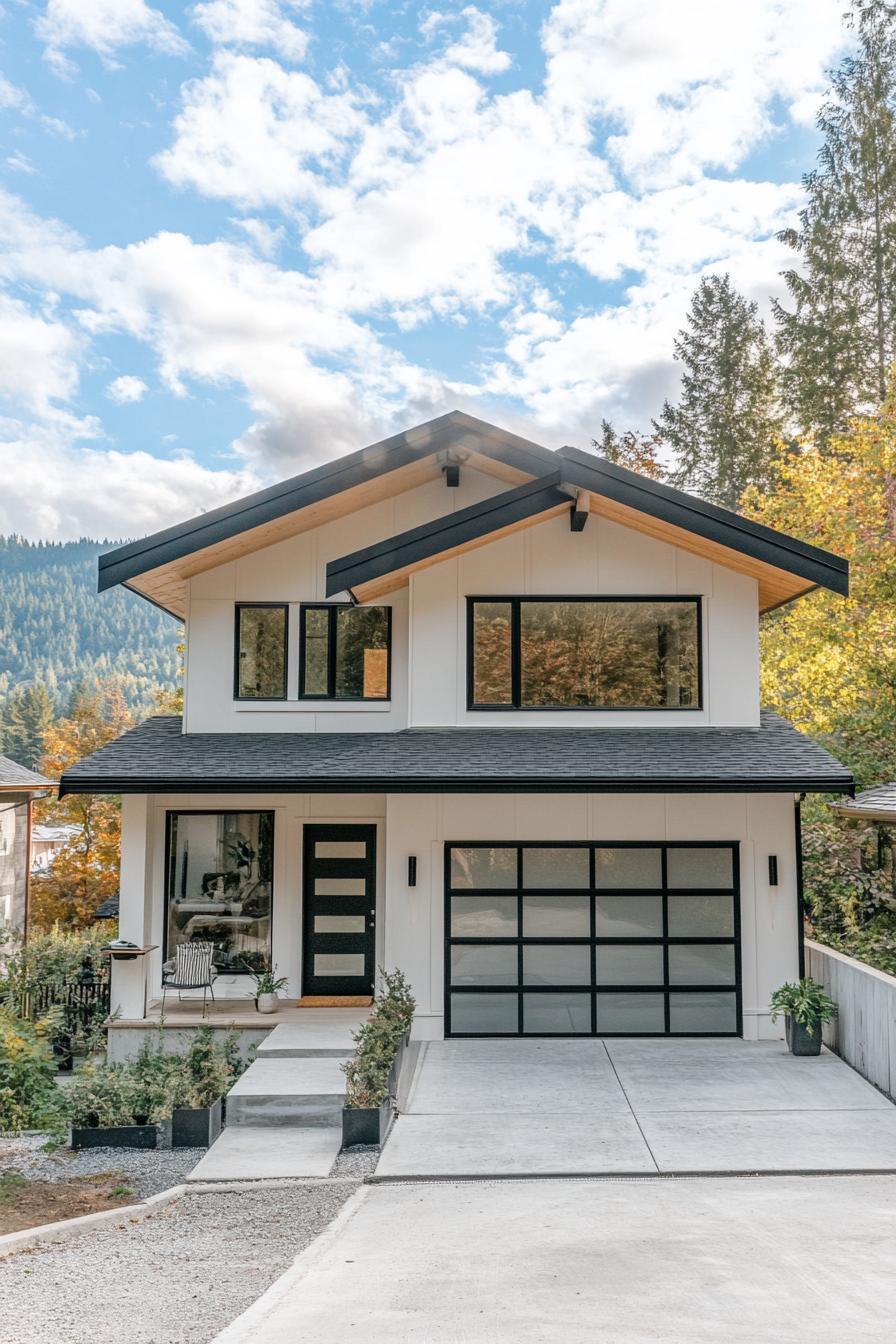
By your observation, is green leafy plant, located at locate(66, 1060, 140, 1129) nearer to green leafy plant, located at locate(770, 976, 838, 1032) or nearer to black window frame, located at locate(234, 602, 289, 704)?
black window frame, located at locate(234, 602, 289, 704)

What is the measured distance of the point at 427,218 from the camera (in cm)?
2484

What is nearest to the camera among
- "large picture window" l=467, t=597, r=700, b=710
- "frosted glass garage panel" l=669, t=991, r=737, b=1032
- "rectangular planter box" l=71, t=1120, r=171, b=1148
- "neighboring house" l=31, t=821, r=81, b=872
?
"rectangular planter box" l=71, t=1120, r=171, b=1148

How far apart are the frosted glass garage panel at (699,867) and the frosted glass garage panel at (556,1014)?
1783 mm

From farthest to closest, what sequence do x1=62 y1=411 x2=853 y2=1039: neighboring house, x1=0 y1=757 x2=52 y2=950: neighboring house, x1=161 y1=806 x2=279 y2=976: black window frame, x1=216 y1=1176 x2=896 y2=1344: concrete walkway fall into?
x1=0 y1=757 x2=52 y2=950: neighboring house < x1=161 y1=806 x2=279 y2=976: black window frame < x1=62 y1=411 x2=853 y2=1039: neighboring house < x1=216 y1=1176 x2=896 y2=1344: concrete walkway

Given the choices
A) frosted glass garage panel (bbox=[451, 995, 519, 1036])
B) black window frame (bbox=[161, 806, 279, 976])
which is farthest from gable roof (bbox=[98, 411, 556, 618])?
frosted glass garage panel (bbox=[451, 995, 519, 1036])

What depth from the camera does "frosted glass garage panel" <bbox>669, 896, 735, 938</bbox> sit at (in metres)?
11.7

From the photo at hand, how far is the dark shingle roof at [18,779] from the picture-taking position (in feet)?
59.2

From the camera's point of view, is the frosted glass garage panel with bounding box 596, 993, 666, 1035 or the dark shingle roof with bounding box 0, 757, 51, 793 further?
the dark shingle roof with bounding box 0, 757, 51, 793

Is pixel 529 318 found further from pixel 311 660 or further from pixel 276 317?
pixel 311 660

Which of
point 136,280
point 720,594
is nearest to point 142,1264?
point 720,594

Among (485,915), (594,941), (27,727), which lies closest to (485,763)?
(485,915)

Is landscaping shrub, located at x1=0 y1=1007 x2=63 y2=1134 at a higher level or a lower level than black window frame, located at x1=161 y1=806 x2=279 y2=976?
lower

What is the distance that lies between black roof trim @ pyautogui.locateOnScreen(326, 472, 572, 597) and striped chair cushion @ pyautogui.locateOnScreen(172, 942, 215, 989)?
4.64m

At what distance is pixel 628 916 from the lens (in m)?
11.8
